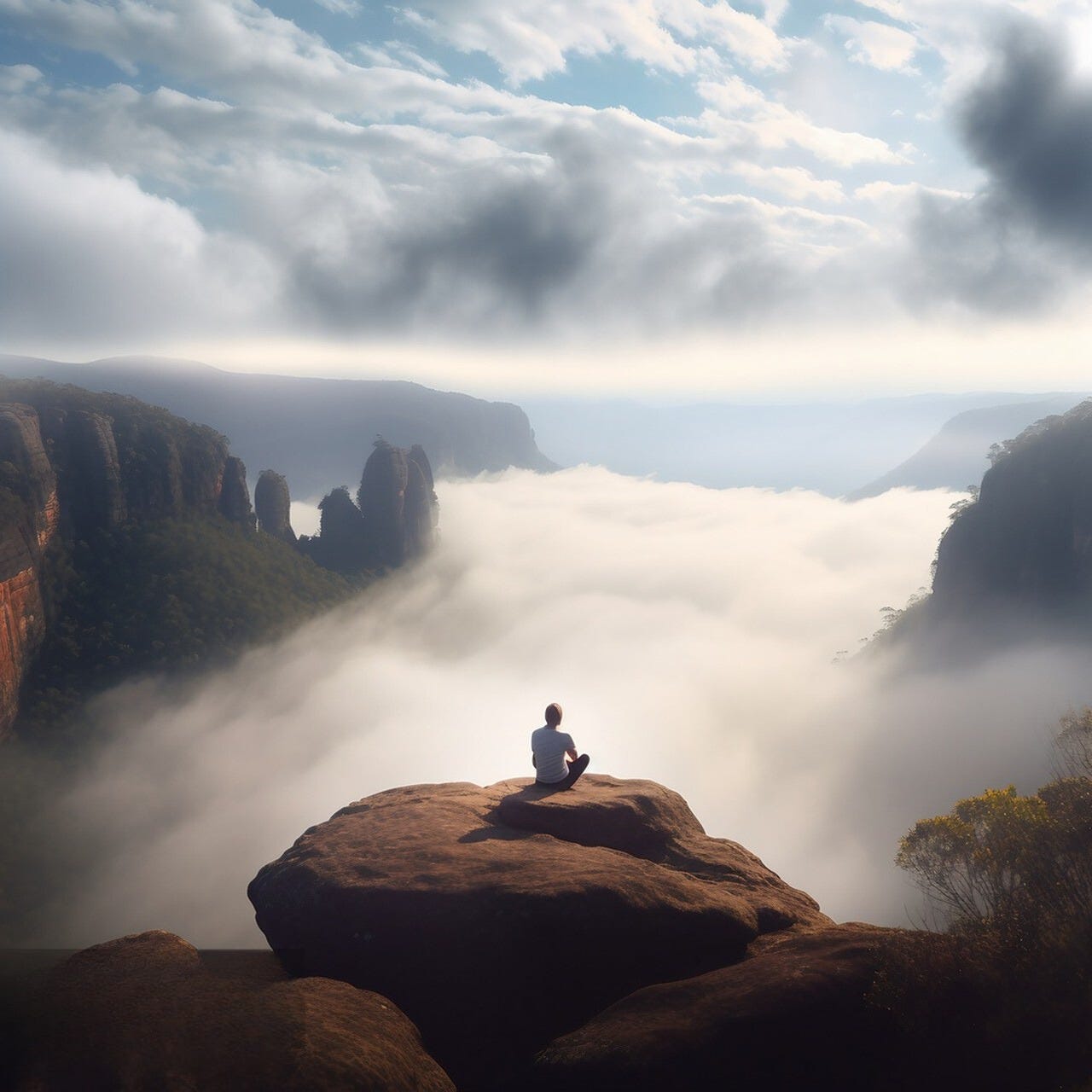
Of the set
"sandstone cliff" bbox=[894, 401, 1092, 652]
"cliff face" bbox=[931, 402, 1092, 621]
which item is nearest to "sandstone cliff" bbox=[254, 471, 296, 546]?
"sandstone cliff" bbox=[894, 401, 1092, 652]

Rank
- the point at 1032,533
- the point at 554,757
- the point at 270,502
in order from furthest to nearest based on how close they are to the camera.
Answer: the point at 270,502 < the point at 1032,533 < the point at 554,757

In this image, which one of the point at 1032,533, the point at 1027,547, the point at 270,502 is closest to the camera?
the point at 1032,533

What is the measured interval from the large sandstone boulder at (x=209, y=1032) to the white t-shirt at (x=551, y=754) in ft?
22.6

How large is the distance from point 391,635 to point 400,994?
374 ft

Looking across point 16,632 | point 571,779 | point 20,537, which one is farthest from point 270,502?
point 571,779

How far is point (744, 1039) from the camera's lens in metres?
8.73

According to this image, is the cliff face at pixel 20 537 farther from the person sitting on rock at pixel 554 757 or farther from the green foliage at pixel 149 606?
the person sitting on rock at pixel 554 757

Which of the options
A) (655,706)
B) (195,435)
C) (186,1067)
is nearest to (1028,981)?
(186,1067)

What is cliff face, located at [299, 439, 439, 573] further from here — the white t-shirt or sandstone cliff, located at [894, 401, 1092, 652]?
the white t-shirt

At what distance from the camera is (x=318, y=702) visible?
9831 cm

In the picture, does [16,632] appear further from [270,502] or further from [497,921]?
[497,921]

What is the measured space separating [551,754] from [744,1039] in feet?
27.2

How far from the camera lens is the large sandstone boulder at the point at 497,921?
10516 mm

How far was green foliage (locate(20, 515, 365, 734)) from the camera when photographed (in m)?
66.6
